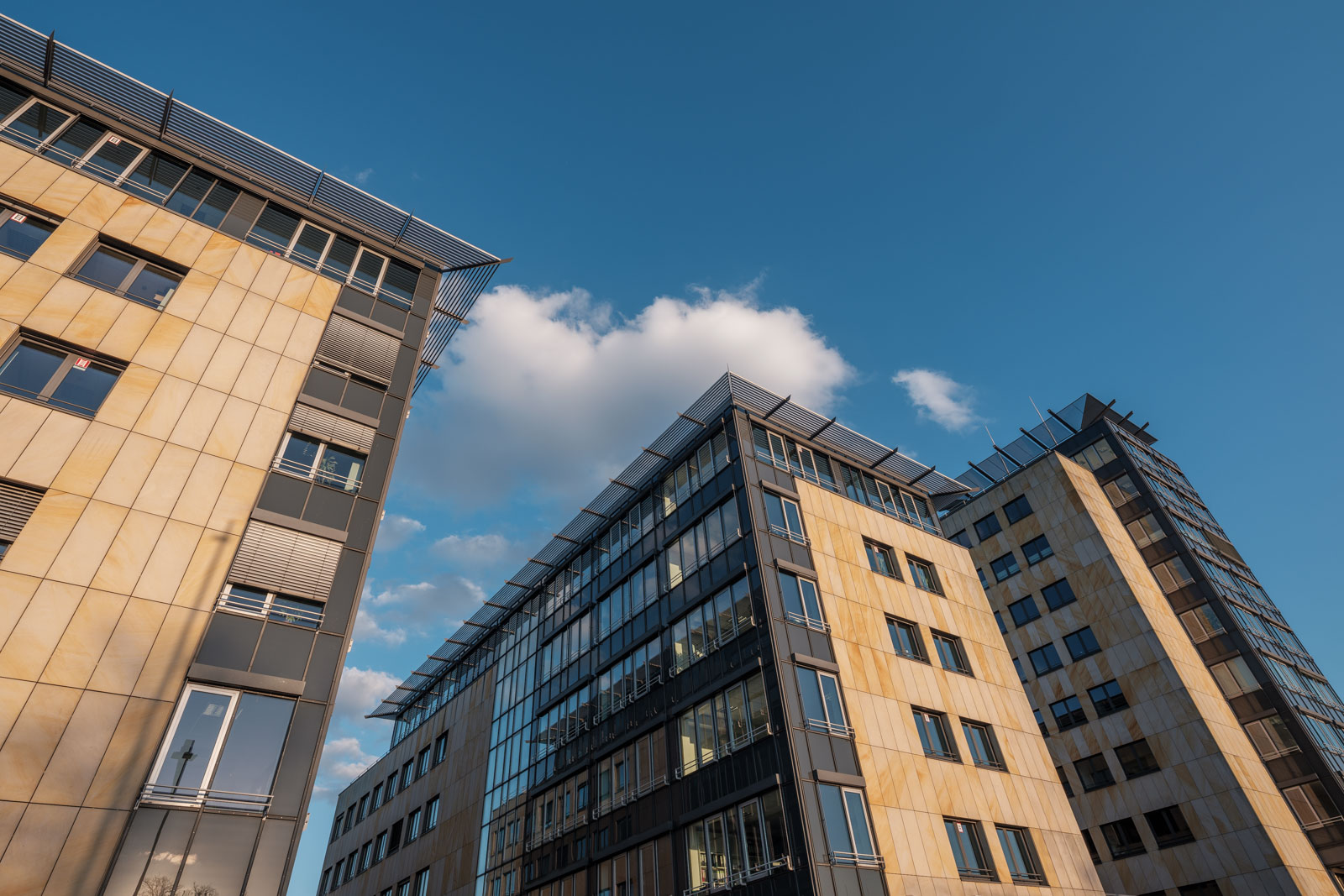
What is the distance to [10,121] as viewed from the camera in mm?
22203

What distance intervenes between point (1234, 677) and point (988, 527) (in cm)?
1745

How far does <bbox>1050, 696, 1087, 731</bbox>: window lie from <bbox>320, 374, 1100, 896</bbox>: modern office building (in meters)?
15.2

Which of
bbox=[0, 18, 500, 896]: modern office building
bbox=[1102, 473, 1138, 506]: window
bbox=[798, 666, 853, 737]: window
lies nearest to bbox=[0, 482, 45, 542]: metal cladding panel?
bbox=[0, 18, 500, 896]: modern office building

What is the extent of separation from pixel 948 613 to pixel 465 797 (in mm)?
31564

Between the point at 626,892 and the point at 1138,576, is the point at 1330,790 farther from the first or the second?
the point at 626,892

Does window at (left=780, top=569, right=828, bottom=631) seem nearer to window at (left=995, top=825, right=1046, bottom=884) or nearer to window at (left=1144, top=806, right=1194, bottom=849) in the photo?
window at (left=995, top=825, right=1046, bottom=884)

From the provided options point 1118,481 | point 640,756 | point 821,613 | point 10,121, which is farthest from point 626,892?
point 1118,481

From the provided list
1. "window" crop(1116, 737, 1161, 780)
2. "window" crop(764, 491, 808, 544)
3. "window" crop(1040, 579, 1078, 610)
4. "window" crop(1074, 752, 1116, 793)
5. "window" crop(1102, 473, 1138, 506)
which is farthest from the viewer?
"window" crop(1102, 473, 1138, 506)

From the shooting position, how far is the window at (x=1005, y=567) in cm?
Result: 5350

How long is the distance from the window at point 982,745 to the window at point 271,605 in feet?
84.3

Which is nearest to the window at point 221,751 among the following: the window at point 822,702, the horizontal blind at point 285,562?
the horizontal blind at point 285,562

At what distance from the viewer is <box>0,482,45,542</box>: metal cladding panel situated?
16.0 metres

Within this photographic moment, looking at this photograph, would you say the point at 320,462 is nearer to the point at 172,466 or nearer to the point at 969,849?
the point at 172,466

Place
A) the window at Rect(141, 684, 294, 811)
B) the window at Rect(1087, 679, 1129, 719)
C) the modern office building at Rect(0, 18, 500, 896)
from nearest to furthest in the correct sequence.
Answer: the modern office building at Rect(0, 18, 500, 896) < the window at Rect(141, 684, 294, 811) < the window at Rect(1087, 679, 1129, 719)
